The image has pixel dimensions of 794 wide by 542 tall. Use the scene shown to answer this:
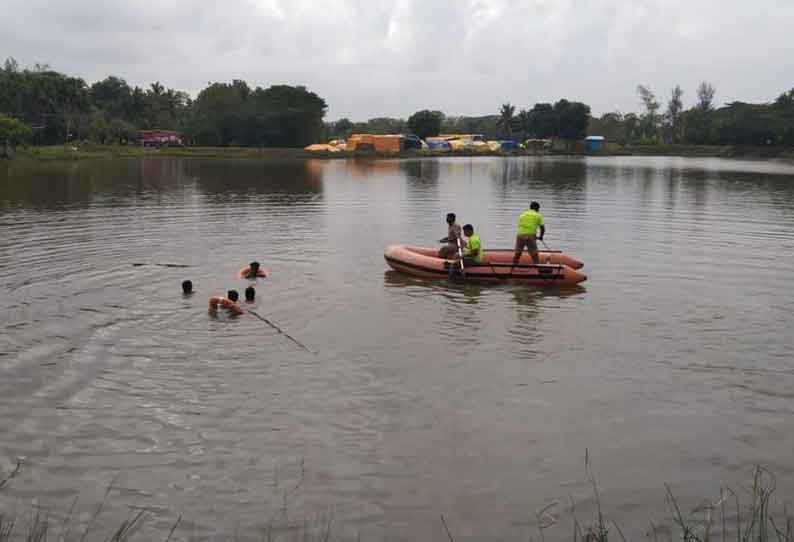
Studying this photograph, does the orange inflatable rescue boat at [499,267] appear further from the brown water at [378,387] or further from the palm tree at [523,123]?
the palm tree at [523,123]

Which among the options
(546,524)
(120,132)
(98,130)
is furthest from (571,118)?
(546,524)

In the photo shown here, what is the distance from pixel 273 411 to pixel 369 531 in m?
3.17

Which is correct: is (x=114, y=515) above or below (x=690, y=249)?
below

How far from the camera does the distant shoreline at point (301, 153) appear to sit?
75.6 meters

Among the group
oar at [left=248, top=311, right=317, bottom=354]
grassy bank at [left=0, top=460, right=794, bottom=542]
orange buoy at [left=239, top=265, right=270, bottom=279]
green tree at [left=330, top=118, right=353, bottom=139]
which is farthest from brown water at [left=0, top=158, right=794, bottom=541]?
green tree at [left=330, top=118, right=353, bottom=139]

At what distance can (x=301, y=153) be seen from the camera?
9819 centimetres

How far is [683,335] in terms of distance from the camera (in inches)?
540

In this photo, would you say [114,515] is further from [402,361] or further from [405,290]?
[405,290]

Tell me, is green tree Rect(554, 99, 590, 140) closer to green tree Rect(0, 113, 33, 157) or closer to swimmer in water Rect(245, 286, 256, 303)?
green tree Rect(0, 113, 33, 157)

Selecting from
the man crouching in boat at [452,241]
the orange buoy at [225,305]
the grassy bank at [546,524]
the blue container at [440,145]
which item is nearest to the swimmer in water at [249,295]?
the orange buoy at [225,305]

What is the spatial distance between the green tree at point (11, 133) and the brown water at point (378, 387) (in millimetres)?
48962

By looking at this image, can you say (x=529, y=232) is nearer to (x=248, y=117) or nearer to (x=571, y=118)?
(x=248, y=117)

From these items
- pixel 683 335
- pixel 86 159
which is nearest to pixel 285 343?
pixel 683 335

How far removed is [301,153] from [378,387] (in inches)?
3540
